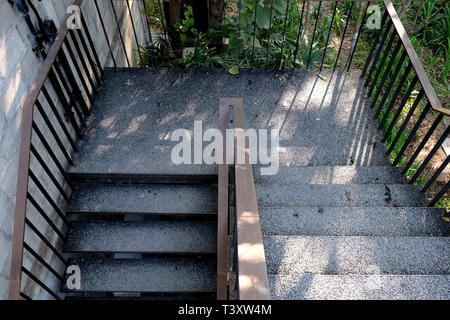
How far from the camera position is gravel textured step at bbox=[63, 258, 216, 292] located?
270 centimetres

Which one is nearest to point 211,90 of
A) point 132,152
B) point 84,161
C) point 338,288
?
point 132,152

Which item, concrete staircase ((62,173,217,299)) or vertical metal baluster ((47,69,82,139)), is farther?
concrete staircase ((62,173,217,299))

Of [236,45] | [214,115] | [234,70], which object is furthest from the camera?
[236,45]

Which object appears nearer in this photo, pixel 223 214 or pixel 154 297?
pixel 223 214

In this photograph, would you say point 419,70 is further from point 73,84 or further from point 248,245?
point 73,84

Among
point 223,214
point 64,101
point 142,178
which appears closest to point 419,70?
point 223,214

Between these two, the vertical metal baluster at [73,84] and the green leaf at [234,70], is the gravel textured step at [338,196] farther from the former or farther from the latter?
the vertical metal baluster at [73,84]

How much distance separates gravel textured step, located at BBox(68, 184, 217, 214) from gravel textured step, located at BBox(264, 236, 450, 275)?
801 millimetres

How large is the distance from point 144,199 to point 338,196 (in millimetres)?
1581

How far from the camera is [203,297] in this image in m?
2.73

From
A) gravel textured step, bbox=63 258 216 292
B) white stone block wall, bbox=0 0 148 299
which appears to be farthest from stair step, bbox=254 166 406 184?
white stone block wall, bbox=0 0 148 299

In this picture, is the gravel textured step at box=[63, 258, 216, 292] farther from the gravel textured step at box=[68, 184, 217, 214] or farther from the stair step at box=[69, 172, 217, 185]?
the stair step at box=[69, 172, 217, 185]

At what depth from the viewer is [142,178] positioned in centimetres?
293

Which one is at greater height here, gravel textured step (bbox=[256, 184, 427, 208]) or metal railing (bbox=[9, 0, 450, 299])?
metal railing (bbox=[9, 0, 450, 299])
